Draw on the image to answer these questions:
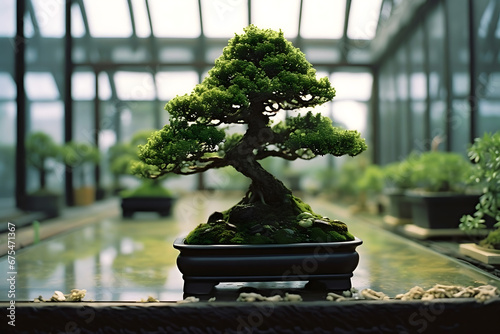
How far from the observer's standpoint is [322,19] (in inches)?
383

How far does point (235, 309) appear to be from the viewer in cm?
203

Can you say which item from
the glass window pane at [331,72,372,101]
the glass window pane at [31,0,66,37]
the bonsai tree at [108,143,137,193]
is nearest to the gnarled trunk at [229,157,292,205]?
the bonsai tree at [108,143,137,193]

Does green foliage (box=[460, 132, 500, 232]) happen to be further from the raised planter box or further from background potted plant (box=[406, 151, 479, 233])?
the raised planter box

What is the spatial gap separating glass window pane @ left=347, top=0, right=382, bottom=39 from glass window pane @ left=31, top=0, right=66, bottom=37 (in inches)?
197

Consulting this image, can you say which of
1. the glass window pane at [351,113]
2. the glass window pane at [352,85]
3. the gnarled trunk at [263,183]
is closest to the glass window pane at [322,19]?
the glass window pane at [352,85]

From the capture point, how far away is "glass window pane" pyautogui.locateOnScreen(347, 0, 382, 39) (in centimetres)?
924

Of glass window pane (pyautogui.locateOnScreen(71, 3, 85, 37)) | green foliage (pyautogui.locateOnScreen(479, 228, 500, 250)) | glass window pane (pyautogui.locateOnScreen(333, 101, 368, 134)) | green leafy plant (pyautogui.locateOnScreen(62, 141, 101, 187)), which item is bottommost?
green foliage (pyautogui.locateOnScreen(479, 228, 500, 250))

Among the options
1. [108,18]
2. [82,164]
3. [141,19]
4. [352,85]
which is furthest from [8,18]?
[352,85]

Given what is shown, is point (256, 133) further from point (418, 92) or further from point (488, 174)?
point (418, 92)

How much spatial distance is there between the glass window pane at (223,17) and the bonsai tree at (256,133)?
6.90m

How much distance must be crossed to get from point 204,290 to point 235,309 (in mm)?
350

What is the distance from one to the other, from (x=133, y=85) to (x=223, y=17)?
219 cm

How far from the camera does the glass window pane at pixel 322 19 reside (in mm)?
9469

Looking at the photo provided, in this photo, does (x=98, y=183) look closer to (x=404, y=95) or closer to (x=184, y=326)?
(x=404, y=95)
